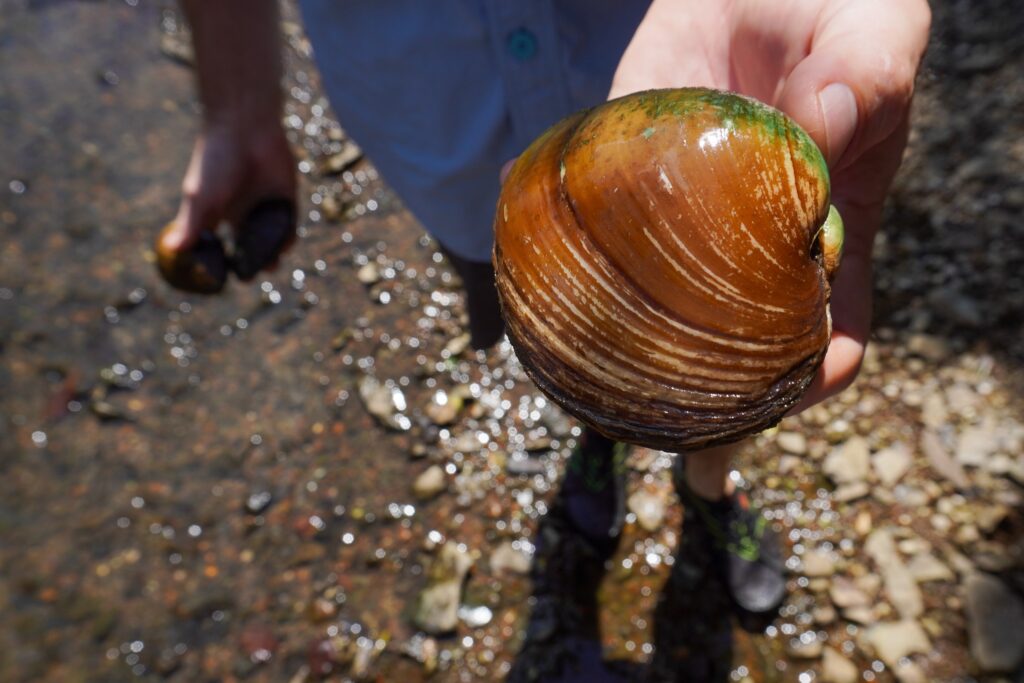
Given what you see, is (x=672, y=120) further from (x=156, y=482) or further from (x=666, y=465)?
(x=156, y=482)

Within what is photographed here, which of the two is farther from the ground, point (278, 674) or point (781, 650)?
point (781, 650)

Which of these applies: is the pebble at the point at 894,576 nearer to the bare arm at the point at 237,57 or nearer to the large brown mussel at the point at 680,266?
the large brown mussel at the point at 680,266

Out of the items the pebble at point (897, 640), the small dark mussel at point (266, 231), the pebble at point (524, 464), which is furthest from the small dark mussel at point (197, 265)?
the pebble at point (897, 640)

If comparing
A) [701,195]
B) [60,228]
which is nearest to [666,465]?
[701,195]

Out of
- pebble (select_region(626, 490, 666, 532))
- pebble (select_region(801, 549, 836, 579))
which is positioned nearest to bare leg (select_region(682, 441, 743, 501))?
pebble (select_region(626, 490, 666, 532))

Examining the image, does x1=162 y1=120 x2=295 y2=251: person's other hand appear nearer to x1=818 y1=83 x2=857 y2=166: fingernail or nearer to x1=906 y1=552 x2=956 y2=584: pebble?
x1=818 y1=83 x2=857 y2=166: fingernail

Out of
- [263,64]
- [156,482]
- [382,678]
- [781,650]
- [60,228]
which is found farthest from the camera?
[60,228]
